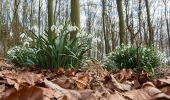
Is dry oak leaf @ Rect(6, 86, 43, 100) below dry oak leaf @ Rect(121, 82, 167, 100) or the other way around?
the other way around

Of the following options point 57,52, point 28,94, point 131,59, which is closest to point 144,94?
point 28,94

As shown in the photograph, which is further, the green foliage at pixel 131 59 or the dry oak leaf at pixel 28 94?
the green foliage at pixel 131 59

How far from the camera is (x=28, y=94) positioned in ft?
3.37

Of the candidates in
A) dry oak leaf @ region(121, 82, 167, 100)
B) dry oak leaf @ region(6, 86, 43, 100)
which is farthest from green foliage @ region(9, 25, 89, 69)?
dry oak leaf @ region(6, 86, 43, 100)

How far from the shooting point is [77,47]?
569cm

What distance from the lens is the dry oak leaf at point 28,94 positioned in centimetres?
102

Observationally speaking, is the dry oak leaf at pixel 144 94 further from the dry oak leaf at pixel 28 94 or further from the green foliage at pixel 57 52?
the green foliage at pixel 57 52

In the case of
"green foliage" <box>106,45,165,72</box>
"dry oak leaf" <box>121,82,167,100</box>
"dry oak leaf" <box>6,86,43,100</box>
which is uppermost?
"dry oak leaf" <box>6,86,43,100</box>

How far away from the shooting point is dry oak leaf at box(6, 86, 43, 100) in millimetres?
1016

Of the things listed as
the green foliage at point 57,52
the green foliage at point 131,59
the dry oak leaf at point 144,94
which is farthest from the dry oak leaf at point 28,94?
the green foliage at point 131,59

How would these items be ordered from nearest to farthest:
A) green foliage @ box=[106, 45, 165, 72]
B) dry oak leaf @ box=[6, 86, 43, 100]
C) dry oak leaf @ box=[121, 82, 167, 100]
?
dry oak leaf @ box=[6, 86, 43, 100] → dry oak leaf @ box=[121, 82, 167, 100] → green foliage @ box=[106, 45, 165, 72]

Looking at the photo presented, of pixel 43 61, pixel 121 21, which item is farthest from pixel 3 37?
pixel 43 61

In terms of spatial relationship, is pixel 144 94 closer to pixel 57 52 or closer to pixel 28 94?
pixel 28 94

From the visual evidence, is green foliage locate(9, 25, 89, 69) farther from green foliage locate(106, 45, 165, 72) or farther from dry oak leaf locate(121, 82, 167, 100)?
dry oak leaf locate(121, 82, 167, 100)
